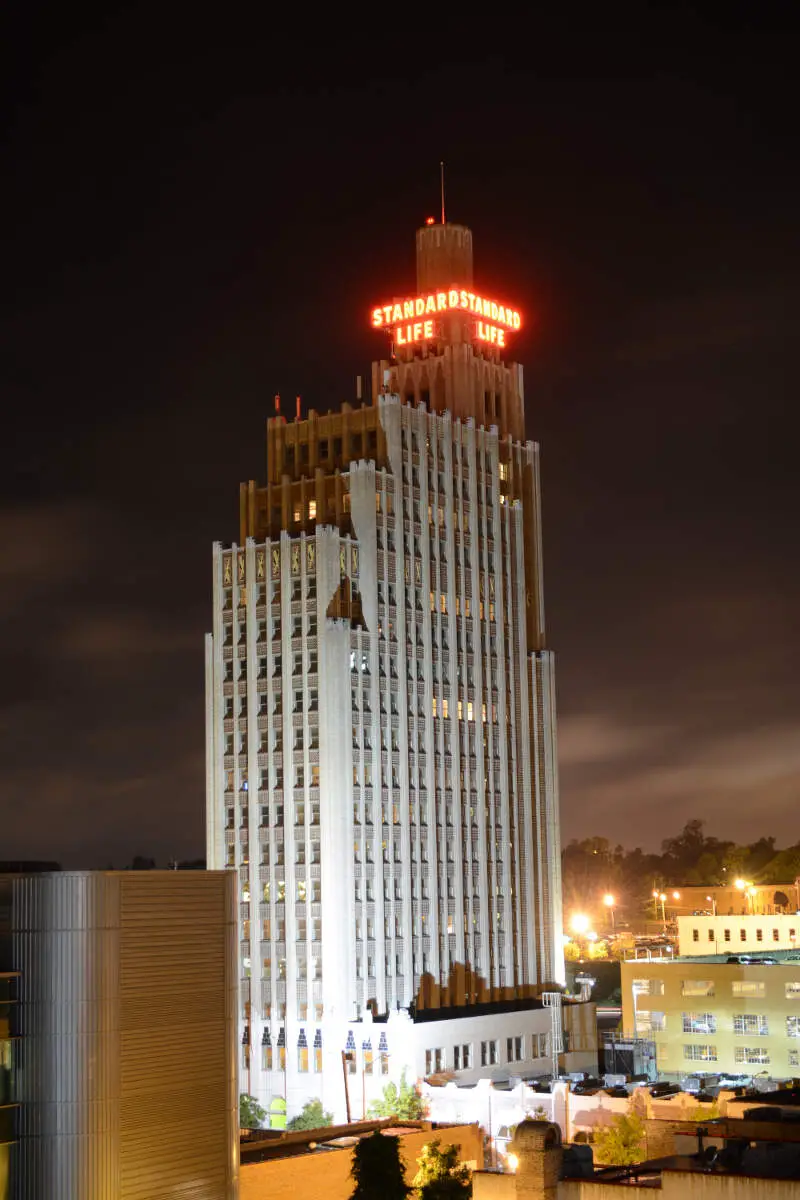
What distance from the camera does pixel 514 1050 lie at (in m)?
191

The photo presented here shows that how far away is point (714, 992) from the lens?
19175 centimetres

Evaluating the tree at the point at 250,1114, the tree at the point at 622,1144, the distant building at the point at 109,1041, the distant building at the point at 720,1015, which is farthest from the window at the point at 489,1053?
the distant building at the point at 109,1041

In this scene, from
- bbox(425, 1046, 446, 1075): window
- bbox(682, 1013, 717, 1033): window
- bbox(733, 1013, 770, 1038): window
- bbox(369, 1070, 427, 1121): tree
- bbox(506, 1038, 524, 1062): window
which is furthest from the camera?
bbox(682, 1013, 717, 1033): window

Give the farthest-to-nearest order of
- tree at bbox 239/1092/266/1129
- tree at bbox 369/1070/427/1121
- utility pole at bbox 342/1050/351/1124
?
1. utility pole at bbox 342/1050/351/1124
2. tree at bbox 239/1092/266/1129
3. tree at bbox 369/1070/427/1121

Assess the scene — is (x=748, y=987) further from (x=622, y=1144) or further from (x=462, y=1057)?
(x=622, y=1144)

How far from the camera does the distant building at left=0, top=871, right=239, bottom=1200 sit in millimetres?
79875

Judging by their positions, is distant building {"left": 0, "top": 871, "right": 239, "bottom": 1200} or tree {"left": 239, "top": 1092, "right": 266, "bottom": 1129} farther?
tree {"left": 239, "top": 1092, "right": 266, "bottom": 1129}

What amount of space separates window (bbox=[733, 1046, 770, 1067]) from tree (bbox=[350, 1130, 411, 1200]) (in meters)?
97.3

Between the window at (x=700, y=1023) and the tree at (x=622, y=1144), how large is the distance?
6935 cm

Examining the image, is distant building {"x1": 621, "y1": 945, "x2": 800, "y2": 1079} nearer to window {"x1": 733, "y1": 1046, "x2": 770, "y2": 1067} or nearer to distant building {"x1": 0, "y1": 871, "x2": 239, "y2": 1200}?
window {"x1": 733, "y1": 1046, "x2": 770, "y2": 1067}

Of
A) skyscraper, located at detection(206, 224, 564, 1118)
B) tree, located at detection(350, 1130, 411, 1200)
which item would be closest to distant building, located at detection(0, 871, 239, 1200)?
tree, located at detection(350, 1130, 411, 1200)

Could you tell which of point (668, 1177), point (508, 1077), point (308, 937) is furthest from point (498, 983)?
point (668, 1177)

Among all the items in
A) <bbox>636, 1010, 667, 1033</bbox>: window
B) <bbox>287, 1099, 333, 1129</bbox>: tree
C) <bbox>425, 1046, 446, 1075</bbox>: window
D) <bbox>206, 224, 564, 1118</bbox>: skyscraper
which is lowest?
<bbox>287, 1099, 333, 1129</bbox>: tree

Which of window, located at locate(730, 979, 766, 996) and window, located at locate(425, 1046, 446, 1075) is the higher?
window, located at locate(730, 979, 766, 996)
